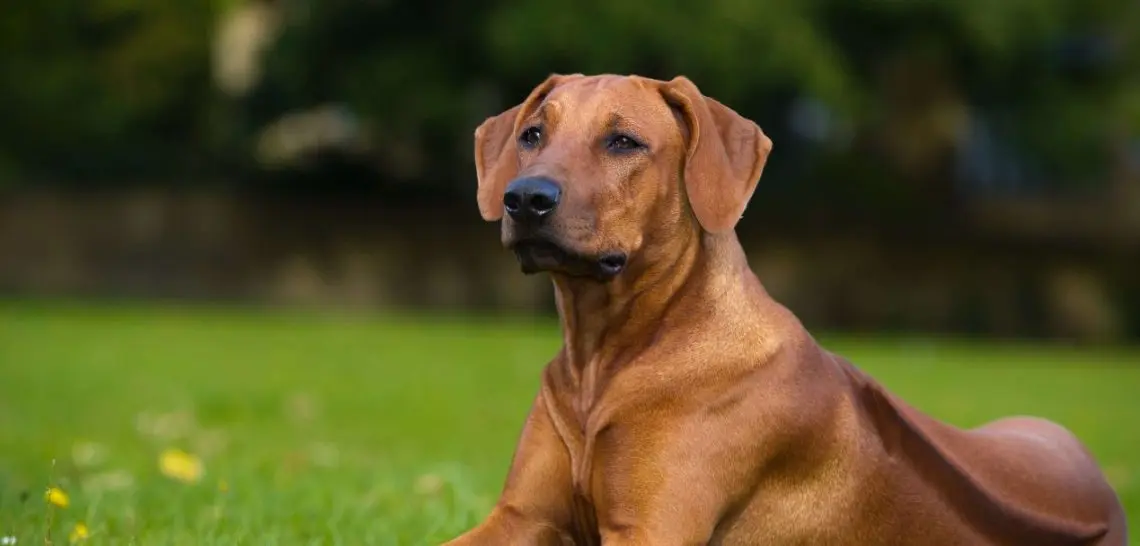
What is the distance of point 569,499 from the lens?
4.62 m

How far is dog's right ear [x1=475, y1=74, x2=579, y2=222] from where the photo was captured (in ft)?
16.2

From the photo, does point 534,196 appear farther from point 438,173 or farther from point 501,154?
point 438,173

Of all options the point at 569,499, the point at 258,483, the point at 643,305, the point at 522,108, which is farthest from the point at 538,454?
the point at 258,483

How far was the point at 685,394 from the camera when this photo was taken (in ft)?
14.5

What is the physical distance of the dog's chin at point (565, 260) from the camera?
448 centimetres

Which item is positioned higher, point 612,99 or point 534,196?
point 612,99

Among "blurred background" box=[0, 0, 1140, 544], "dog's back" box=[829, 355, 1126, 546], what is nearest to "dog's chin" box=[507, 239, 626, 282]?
"dog's back" box=[829, 355, 1126, 546]

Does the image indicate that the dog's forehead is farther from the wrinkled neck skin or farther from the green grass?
the green grass

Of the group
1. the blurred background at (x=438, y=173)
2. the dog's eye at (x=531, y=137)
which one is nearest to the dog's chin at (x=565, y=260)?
the dog's eye at (x=531, y=137)

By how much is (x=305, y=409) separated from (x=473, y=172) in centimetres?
1256

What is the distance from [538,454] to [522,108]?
104 centimetres

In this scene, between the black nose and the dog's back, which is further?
the dog's back

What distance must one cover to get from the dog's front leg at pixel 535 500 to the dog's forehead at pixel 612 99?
86 centimetres

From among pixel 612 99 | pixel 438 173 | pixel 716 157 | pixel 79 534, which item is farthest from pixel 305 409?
pixel 438 173
